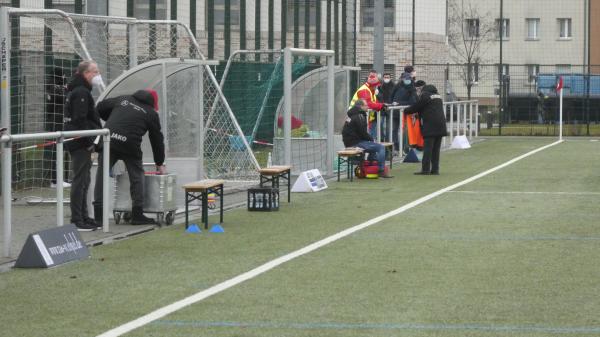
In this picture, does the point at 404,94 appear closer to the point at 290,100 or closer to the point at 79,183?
the point at 290,100

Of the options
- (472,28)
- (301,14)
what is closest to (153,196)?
(301,14)

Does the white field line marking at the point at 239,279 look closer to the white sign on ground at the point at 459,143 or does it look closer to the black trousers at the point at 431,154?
the black trousers at the point at 431,154

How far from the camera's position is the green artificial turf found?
336 inches

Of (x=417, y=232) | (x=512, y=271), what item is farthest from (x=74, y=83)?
(x=512, y=271)

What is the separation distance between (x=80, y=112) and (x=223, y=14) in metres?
12.0

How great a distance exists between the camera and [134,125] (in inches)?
588

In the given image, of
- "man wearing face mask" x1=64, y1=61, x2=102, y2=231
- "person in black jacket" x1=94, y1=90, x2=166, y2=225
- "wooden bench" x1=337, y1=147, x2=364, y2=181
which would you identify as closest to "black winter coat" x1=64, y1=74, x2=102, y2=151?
"man wearing face mask" x1=64, y1=61, x2=102, y2=231

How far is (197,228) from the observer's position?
47.0 ft

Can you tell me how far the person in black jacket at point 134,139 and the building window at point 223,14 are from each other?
10.8m

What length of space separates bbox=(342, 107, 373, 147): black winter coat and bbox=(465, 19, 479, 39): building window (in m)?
44.9

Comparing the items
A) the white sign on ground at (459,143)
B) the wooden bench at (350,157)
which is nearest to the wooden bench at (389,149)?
the wooden bench at (350,157)

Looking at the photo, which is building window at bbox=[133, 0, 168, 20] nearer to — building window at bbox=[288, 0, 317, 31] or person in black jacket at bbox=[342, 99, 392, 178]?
person in black jacket at bbox=[342, 99, 392, 178]

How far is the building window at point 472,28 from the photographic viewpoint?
67750 mm

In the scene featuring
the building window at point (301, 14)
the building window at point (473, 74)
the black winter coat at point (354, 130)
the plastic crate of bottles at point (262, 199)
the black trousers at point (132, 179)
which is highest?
the building window at point (301, 14)
